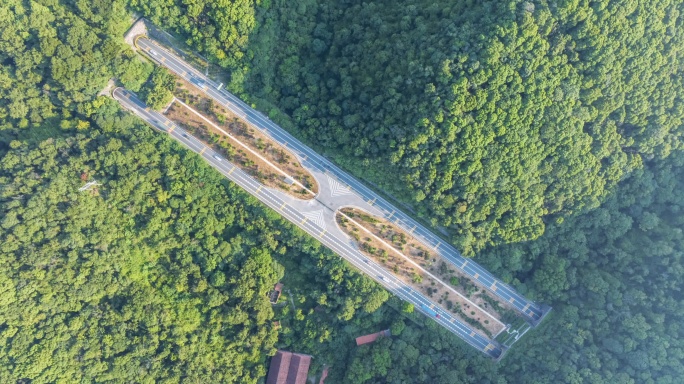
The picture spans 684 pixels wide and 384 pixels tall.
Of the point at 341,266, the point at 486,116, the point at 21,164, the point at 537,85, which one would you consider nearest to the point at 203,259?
the point at 341,266

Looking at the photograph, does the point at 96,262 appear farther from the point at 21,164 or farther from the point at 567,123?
the point at 567,123

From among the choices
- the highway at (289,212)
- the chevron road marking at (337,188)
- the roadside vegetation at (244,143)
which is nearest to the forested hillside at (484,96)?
the chevron road marking at (337,188)

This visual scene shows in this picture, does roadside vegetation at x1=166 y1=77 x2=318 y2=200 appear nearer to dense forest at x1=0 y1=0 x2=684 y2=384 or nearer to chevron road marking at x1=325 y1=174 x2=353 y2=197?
chevron road marking at x1=325 y1=174 x2=353 y2=197

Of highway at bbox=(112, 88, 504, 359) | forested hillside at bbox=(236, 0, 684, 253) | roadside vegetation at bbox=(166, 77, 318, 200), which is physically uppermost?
forested hillside at bbox=(236, 0, 684, 253)

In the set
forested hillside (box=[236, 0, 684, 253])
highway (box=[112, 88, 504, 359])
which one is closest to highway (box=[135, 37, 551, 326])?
forested hillside (box=[236, 0, 684, 253])

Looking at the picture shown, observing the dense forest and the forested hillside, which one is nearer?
the forested hillside

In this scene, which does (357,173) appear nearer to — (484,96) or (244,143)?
(244,143)
